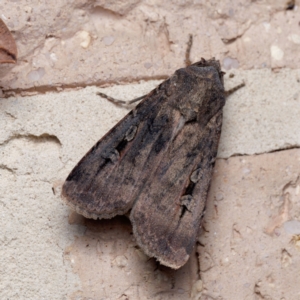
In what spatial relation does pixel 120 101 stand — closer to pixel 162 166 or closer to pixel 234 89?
pixel 162 166

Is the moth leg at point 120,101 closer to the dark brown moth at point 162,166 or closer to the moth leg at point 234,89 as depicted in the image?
the dark brown moth at point 162,166

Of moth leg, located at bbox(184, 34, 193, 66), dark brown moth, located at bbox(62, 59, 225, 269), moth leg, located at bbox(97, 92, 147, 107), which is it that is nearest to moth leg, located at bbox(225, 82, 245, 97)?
dark brown moth, located at bbox(62, 59, 225, 269)

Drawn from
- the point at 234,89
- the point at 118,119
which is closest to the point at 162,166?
the point at 118,119

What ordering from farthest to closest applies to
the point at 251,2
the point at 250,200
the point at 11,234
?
the point at 251,2
the point at 250,200
the point at 11,234

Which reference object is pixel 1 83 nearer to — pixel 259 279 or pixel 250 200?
pixel 250 200

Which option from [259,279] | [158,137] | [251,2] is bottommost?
[259,279]

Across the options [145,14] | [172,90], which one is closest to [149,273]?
[172,90]

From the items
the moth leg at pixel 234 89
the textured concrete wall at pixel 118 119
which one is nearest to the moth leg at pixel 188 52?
the textured concrete wall at pixel 118 119
